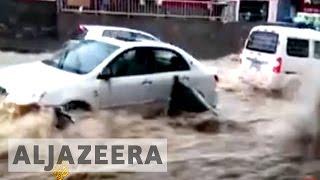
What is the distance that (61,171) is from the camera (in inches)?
227

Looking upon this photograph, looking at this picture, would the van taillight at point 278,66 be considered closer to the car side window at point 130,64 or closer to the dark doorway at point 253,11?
the car side window at point 130,64

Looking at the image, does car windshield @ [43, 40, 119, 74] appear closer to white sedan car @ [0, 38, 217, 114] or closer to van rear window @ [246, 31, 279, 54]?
white sedan car @ [0, 38, 217, 114]

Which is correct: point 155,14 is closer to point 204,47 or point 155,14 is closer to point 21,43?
point 204,47

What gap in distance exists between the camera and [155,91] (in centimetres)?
995

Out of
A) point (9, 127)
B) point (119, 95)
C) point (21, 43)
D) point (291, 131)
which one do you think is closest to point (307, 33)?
point (119, 95)

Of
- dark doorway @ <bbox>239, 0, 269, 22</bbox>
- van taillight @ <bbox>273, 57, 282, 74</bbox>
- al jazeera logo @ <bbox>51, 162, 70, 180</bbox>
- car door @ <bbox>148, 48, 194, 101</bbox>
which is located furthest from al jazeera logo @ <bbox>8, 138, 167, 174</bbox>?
dark doorway @ <bbox>239, 0, 269, 22</bbox>

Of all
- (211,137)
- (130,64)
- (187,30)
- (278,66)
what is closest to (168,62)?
(130,64)

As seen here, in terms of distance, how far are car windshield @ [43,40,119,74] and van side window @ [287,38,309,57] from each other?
6.32 metres

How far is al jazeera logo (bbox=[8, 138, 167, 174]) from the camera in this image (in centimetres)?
624

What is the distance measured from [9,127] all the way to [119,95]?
1.90m

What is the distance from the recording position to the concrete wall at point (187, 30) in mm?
23734

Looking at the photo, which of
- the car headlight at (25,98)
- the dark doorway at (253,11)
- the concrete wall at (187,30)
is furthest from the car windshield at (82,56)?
the dark doorway at (253,11)

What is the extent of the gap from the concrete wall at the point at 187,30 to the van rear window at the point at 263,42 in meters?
7.80

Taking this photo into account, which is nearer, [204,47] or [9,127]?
[9,127]
